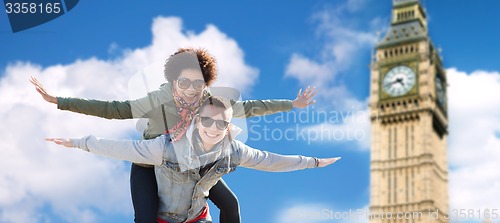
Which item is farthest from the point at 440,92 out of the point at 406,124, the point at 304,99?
the point at 304,99

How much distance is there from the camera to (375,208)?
43.9m

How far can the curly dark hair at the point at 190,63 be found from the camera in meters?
5.00

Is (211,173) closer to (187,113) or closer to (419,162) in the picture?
(187,113)

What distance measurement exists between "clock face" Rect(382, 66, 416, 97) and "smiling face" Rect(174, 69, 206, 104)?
135 ft

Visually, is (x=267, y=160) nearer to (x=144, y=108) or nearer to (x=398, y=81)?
(x=144, y=108)

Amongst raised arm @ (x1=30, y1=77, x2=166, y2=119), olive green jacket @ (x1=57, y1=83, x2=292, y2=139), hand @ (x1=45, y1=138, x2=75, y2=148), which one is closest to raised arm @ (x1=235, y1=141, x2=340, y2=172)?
olive green jacket @ (x1=57, y1=83, x2=292, y2=139)

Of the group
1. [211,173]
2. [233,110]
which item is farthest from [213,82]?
[211,173]

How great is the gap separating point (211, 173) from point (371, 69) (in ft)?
138

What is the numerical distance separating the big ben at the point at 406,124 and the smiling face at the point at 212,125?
131ft

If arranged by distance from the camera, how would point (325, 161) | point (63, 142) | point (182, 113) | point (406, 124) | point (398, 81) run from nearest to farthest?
point (63, 142), point (182, 113), point (325, 161), point (398, 81), point (406, 124)

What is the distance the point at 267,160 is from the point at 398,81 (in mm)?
41503

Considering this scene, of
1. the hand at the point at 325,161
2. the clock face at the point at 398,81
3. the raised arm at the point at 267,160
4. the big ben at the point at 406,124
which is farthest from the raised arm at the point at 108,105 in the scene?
the clock face at the point at 398,81

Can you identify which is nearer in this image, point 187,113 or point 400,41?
point 187,113

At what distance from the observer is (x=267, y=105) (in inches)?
208
